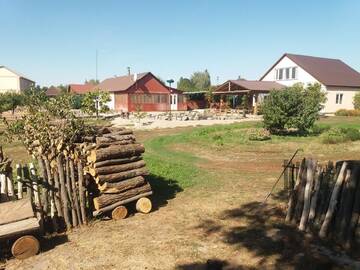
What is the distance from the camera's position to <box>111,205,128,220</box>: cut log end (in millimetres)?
8273

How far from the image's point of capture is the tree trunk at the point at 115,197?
8094 millimetres

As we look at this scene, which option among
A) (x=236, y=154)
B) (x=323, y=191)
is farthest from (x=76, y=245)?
(x=236, y=154)

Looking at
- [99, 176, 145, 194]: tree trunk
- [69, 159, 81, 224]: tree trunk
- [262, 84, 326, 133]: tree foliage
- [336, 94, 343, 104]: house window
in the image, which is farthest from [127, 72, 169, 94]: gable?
[69, 159, 81, 224]: tree trunk

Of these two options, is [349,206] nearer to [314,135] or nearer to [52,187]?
[52,187]

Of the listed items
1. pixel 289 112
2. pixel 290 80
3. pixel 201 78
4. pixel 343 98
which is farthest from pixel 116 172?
pixel 201 78

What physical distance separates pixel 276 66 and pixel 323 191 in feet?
148

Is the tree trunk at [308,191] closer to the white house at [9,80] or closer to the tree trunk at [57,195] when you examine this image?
the tree trunk at [57,195]

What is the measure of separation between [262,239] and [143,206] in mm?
3039

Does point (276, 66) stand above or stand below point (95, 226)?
above

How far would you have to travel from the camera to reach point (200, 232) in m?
7.45

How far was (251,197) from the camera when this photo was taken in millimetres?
9734

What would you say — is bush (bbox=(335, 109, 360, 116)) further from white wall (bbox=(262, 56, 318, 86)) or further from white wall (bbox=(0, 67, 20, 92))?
white wall (bbox=(0, 67, 20, 92))

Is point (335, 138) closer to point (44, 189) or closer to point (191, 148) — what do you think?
point (191, 148)

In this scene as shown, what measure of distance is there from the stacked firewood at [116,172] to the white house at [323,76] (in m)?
39.6
